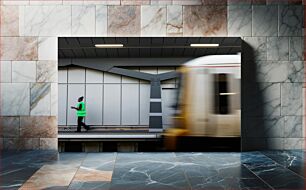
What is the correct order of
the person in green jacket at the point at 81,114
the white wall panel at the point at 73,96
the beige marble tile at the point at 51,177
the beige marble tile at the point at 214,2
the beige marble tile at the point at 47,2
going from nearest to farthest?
the beige marble tile at the point at 51,177 < the person in green jacket at the point at 81,114 < the white wall panel at the point at 73,96 < the beige marble tile at the point at 47,2 < the beige marble tile at the point at 214,2

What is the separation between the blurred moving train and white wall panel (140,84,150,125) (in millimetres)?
723

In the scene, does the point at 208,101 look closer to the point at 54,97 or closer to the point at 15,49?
the point at 54,97

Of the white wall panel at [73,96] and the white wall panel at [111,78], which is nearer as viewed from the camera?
the white wall panel at [73,96]

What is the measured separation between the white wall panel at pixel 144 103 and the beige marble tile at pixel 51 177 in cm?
277

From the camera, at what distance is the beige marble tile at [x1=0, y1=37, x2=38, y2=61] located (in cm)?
1063

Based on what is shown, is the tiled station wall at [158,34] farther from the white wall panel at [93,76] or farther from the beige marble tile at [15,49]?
the white wall panel at [93,76]

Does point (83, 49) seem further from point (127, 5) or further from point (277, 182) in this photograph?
point (277, 182)

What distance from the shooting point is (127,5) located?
35.2ft

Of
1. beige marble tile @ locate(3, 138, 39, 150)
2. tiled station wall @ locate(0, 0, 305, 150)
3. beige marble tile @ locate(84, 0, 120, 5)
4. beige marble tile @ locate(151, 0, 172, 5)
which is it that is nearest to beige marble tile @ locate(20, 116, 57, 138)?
tiled station wall @ locate(0, 0, 305, 150)

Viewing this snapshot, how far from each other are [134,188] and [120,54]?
17.0ft

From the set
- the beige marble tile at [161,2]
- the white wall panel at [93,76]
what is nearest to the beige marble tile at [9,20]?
the white wall panel at [93,76]

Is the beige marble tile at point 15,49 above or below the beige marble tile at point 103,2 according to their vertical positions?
below

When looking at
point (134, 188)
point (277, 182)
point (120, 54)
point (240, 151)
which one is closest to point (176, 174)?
point (134, 188)

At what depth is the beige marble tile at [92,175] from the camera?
709 centimetres
